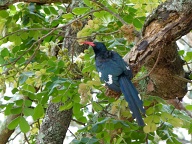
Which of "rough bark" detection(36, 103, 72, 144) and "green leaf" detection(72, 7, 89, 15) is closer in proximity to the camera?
"green leaf" detection(72, 7, 89, 15)

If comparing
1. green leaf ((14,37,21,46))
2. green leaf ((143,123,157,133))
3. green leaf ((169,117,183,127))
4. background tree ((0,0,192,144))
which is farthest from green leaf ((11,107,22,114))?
green leaf ((169,117,183,127))

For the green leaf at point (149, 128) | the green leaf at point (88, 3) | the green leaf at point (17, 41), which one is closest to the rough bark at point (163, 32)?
the green leaf at point (149, 128)

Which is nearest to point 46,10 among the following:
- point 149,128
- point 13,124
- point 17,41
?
point 17,41

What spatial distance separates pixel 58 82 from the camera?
176 cm

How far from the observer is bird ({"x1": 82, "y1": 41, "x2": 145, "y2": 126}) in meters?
1.65

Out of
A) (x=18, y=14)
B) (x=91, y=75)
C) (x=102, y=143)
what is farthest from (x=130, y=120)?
(x=18, y=14)

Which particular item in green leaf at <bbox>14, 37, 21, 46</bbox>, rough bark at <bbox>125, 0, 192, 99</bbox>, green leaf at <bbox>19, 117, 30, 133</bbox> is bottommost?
green leaf at <bbox>19, 117, 30, 133</bbox>

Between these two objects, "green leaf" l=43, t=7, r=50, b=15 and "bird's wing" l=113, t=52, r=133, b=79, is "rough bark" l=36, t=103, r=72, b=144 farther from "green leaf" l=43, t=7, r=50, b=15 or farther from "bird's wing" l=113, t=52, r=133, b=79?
"bird's wing" l=113, t=52, r=133, b=79

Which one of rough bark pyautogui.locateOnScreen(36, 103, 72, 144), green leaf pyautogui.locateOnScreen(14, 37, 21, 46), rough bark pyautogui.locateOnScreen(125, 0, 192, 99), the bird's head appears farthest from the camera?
rough bark pyautogui.locateOnScreen(36, 103, 72, 144)

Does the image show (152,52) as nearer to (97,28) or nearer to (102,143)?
(97,28)

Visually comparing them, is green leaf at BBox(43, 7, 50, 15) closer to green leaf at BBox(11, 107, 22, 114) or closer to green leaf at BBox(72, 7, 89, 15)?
green leaf at BBox(72, 7, 89, 15)

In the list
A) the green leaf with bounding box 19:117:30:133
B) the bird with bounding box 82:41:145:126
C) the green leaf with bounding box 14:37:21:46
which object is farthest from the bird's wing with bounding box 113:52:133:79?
the green leaf with bounding box 14:37:21:46

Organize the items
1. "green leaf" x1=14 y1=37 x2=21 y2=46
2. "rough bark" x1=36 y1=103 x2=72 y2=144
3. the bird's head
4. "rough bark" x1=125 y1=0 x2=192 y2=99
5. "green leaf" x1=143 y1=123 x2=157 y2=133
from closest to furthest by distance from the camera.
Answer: "rough bark" x1=125 y1=0 x2=192 y2=99
"green leaf" x1=143 y1=123 x2=157 y2=133
the bird's head
"green leaf" x1=14 y1=37 x2=21 y2=46
"rough bark" x1=36 y1=103 x2=72 y2=144

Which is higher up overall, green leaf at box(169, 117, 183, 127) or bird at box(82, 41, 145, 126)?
bird at box(82, 41, 145, 126)
